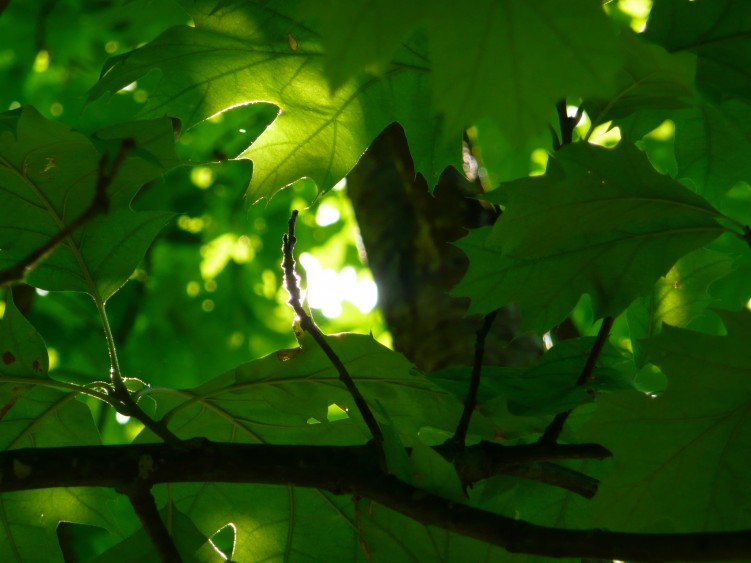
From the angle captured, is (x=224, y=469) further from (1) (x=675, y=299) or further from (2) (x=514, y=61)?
(1) (x=675, y=299)

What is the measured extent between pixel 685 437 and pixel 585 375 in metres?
0.14

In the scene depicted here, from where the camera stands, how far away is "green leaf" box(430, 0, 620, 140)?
66 cm

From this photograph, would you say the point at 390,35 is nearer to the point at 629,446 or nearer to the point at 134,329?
the point at 629,446

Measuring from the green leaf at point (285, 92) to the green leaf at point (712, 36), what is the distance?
30 cm

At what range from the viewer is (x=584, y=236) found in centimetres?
102

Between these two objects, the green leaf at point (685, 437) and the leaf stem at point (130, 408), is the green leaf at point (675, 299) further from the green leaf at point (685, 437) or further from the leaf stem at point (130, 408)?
the leaf stem at point (130, 408)

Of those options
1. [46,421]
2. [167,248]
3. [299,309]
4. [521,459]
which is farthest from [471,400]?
A: [167,248]

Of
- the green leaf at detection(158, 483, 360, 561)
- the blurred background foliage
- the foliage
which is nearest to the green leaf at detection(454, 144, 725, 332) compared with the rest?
the foliage

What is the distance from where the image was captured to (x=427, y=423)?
3.51 feet

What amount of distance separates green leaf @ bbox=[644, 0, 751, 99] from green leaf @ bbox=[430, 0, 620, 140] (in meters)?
0.45

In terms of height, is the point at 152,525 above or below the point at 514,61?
below

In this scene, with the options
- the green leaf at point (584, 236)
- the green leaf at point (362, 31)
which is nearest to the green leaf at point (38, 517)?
the green leaf at point (584, 236)

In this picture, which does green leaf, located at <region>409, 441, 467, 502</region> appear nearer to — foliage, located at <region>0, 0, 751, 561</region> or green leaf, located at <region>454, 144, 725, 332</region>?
foliage, located at <region>0, 0, 751, 561</region>

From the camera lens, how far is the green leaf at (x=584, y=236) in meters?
0.93
